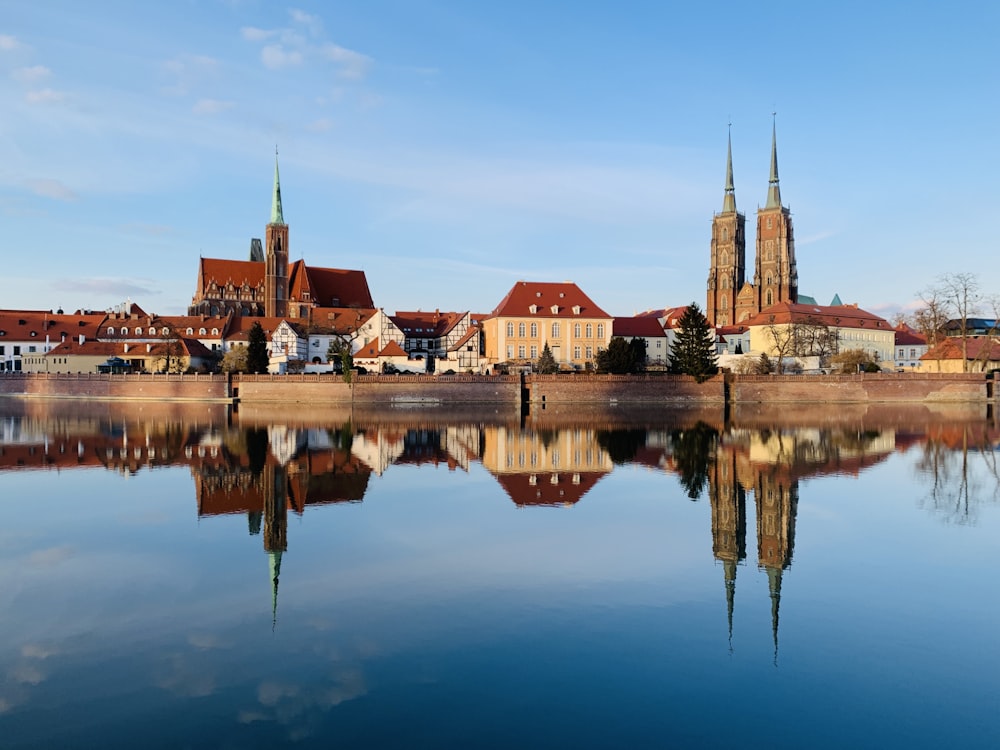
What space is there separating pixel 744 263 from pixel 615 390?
169 ft

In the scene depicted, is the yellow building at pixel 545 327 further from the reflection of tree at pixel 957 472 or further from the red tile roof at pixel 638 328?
the reflection of tree at pixel 957 472

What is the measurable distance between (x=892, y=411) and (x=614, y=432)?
2384cm

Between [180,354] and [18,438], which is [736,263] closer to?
[180,354]

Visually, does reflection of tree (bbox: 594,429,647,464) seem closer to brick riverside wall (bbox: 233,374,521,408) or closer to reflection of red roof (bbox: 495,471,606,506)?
reflection of red roof (bbox: 495,471,606,506)

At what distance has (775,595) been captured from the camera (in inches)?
472

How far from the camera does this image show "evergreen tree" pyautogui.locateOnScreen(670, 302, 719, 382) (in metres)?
55.8

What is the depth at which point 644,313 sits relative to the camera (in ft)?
310

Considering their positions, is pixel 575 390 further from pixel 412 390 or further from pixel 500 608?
pixel 500 608

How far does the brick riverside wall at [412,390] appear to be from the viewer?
54.2m

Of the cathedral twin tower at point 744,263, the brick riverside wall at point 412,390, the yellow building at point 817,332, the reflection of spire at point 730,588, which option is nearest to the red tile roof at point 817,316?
the yellow building at point 817,332

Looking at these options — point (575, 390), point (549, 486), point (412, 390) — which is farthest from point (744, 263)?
point (549, 486)

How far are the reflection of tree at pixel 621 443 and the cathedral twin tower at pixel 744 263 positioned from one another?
5875 centimetres

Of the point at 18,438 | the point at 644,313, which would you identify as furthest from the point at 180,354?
the point at 644,313

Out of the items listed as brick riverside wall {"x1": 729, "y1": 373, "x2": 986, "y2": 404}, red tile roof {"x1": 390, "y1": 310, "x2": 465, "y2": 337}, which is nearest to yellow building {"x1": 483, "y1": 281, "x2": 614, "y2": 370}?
red tile roof {"x1": 390, "y1": 310, "x2": 465, "y2": 337}
